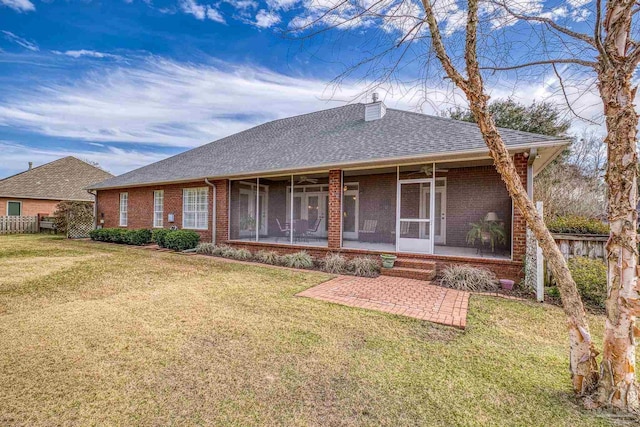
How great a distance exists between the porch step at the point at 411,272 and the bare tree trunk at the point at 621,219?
4615 mm

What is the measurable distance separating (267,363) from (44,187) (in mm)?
27939

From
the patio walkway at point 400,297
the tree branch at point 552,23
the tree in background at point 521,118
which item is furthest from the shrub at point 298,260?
the tree in background at point 521,118

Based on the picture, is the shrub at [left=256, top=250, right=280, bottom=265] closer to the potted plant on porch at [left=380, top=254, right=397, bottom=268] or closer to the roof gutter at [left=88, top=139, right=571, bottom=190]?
the roof gutter at [left=88, top=139, right=571, bottom=190]

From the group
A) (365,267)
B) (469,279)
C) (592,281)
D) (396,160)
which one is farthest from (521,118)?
(365,267)

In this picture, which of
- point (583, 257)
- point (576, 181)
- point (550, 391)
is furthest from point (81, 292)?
point (576, 181)

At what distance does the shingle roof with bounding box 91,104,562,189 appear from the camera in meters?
7.48

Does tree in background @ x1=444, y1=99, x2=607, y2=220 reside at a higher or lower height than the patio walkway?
higher

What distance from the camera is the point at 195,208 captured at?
1221cm

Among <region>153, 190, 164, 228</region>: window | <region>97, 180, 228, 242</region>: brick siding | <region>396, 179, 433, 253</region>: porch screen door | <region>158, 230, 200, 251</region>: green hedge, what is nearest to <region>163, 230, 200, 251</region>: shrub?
<region>158, 230, 200, 251</region>: green hedge

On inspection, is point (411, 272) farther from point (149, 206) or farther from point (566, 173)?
point (566, 173)

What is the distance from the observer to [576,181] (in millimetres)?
13898

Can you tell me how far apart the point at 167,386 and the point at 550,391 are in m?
3.41

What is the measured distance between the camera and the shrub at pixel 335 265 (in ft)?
25.3

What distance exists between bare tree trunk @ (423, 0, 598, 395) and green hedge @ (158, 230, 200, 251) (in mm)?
10806
